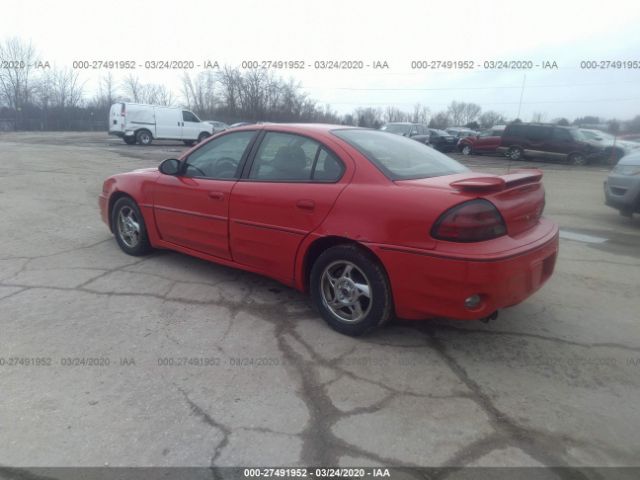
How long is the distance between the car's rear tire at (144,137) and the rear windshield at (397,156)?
21.1 metres

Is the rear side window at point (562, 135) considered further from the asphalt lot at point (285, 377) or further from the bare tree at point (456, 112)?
the bare tree at point (456, 112)

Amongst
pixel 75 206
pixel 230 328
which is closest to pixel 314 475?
pixel 230 328

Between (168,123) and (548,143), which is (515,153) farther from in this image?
(168,123)

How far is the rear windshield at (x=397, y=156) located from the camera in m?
3.21

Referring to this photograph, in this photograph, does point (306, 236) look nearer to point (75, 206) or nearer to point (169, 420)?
point (169, 420)

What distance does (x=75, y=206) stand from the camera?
7.37 meters

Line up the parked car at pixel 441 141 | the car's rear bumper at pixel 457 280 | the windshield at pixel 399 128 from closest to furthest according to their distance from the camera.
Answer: the car's rear bumper at pixel 457 280 < the windshield at pixel 399 128 < the parked car at pixel 441 141

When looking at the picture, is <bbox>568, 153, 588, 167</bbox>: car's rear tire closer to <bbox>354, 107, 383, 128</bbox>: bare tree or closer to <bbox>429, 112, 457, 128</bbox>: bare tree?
<bbox>354, 107, 383, 128</bbox>: bare tree

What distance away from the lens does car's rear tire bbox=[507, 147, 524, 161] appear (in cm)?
2136

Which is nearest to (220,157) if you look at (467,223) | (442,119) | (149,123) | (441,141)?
(467,223)

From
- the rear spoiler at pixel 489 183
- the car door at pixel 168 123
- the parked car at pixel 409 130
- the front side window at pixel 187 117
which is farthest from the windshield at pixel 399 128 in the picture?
the rear spoiler at pixel 489 183

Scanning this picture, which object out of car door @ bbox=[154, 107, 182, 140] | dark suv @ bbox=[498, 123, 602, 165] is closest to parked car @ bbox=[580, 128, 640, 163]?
→ dark suv @ bbox=[498, 123, 602, 165]

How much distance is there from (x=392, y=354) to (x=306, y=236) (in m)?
1.01

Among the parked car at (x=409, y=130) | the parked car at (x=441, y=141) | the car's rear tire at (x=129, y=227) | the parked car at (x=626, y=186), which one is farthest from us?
the parked car at (x=441, y=141)
